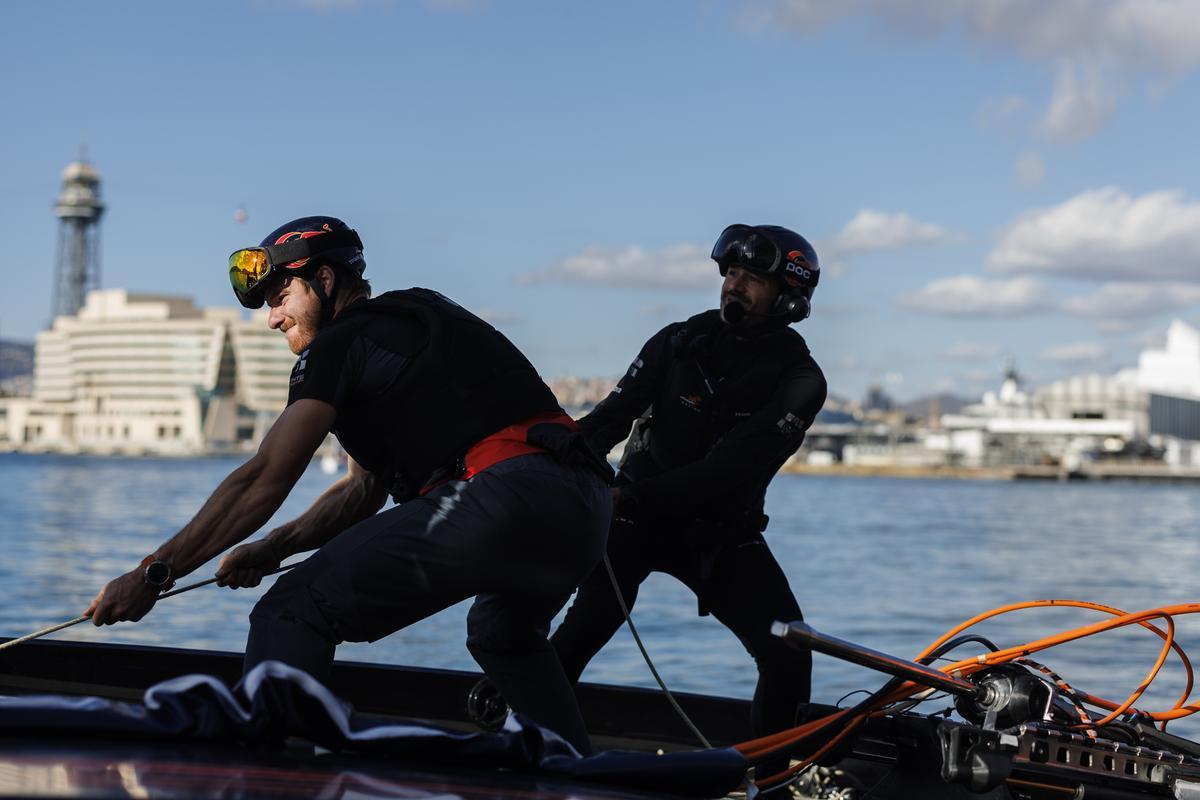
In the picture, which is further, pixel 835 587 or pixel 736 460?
pixel 835 587

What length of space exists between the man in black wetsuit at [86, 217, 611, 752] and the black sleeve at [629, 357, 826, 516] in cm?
84

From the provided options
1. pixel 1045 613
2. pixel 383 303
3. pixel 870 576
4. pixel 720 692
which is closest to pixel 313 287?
pixel 383 303

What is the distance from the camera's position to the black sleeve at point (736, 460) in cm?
442

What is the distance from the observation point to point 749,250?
15.1 feet

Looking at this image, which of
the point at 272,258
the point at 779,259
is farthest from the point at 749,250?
the point at 272,258

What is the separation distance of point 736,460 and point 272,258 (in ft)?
5.18

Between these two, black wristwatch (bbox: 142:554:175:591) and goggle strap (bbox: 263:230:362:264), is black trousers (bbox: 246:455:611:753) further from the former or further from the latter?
goggle strap (bbox: 263:230:362:264)

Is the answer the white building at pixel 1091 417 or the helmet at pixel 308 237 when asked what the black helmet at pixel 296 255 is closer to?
the helmet at pixel 308 237

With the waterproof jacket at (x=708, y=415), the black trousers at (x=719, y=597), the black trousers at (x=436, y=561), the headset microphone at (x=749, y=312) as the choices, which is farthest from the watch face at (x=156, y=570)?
A: the headset microphone at (x=749, y=312)

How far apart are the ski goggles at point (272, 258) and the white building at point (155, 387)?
155 m

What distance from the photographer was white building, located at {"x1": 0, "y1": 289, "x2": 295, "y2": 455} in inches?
6225

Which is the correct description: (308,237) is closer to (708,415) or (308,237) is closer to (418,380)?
(418,380)

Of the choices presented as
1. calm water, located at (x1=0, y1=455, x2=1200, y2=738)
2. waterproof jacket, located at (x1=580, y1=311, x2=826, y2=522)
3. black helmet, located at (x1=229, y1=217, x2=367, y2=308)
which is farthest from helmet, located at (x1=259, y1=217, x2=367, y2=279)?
calm water, located at (x1=0, y1=455, x2=1200, y2=738)

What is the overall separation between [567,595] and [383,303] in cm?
79
